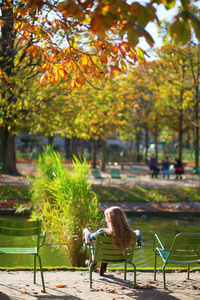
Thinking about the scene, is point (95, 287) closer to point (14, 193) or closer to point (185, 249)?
point (185, 249)

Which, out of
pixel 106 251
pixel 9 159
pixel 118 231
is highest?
pixel 9 159

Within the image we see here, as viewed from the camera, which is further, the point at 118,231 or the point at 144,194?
the point at 144,194

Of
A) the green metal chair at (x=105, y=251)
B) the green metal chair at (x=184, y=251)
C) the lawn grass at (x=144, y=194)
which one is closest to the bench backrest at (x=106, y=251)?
the green metal chair at (x=105, y=251)

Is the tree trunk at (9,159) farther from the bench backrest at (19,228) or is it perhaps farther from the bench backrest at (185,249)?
the bench backrest at (185,249)

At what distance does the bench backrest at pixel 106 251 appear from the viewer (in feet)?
20.8

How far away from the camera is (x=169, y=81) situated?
28.7 metres

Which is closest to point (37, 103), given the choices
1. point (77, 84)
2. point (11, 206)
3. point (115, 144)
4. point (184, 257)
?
point (11, 206)

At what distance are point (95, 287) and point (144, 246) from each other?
5175mm

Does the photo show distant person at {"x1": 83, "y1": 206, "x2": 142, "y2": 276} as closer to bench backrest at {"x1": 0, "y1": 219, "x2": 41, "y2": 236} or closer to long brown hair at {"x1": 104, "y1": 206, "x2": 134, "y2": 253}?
long brown hair at {"x1": 104, "y1": 206, "x2": 134, "y2": 253}

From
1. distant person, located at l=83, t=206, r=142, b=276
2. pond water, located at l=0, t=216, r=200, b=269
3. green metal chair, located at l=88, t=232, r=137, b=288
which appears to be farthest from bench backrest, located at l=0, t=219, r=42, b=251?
pond water, located at l=0, t=216, r=200, b=269

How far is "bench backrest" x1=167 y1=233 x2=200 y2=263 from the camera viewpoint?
6312mm

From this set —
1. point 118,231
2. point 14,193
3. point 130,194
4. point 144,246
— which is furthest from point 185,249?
point 130,194

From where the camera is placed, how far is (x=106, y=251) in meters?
6.40

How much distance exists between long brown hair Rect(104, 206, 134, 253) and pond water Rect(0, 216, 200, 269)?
1.97 m
